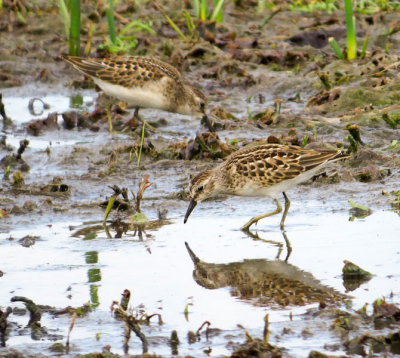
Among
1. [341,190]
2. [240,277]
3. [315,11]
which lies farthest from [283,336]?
[315,11]

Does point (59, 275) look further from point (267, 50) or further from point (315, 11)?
point (315, 11)

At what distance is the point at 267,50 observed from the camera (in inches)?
577

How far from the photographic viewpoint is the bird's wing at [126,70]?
11.5 m

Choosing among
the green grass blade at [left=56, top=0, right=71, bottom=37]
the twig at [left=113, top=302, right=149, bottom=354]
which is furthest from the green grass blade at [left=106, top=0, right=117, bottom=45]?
the twig at [left=113, top=302, right=149, bottom=354]

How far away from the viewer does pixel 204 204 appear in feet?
29.7

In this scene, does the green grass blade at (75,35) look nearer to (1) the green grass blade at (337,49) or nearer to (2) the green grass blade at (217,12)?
(2) the green grass blade at (217,12)

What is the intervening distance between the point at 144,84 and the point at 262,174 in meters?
3.90

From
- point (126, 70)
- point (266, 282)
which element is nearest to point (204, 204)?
point (266, 282)

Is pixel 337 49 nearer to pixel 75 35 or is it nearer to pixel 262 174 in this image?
pixel 75 35

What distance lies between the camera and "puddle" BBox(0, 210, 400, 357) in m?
5.50

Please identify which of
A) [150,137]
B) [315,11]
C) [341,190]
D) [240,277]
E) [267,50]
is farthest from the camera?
[315,11]

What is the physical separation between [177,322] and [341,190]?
3.89 m

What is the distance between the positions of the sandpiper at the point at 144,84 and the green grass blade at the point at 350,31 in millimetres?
2458

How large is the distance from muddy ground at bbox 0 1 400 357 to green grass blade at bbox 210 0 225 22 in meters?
0.24
